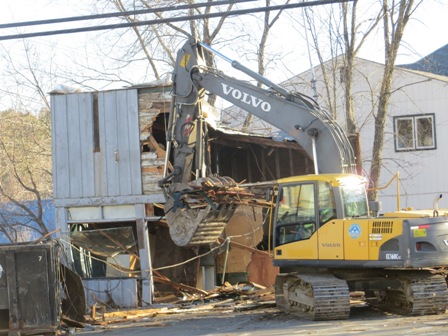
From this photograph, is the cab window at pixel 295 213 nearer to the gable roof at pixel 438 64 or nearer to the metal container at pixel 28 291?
the metal container at pixel 28 291

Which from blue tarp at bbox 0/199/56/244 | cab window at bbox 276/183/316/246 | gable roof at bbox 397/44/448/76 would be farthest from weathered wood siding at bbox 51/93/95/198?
gable roof at bbox 397/44/448/76

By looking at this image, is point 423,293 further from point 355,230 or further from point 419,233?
point 355,230

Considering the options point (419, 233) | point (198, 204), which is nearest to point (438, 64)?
point (198, 204)

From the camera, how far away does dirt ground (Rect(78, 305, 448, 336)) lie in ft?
43.1

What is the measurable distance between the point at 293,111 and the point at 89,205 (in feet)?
24.1

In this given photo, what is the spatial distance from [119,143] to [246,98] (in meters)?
5.46

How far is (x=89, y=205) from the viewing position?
68.2 ft

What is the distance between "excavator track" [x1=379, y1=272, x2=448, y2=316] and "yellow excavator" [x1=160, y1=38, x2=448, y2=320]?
2 centimetres

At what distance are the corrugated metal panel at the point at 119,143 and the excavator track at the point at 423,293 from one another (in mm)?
7963

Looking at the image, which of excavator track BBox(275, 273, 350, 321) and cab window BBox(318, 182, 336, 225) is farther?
cab window BBox(318, 182, 336, 225)

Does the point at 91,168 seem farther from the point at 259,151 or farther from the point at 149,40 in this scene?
the point at 149,40

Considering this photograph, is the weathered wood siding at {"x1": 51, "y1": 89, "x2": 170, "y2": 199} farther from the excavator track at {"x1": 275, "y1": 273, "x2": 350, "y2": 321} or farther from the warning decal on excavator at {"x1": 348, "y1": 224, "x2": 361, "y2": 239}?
the warning decal on excavator at {"x1": 348, "y1": 224, "x2": 361, "y2": 239}

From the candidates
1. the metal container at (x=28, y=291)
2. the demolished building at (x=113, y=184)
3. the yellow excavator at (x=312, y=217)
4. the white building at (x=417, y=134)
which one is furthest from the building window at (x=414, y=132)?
the metal container at (x=28, y=291)

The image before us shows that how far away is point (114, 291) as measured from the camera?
66.4ft
